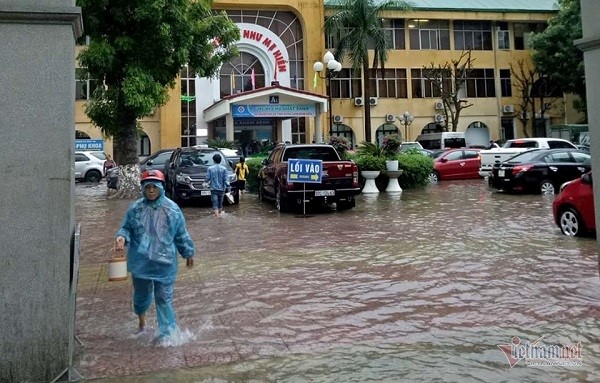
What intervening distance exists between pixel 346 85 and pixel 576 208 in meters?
35.0

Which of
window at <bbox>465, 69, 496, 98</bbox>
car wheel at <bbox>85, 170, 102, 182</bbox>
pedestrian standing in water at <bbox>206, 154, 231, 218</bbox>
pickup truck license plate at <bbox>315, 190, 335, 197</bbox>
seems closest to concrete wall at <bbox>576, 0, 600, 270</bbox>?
pickup truck license plate at <bbox>315, 190, 335, 197</bbox>

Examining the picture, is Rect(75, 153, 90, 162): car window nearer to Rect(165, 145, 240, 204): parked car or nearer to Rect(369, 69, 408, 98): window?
Rect(165, 145, 240, 204): parked car

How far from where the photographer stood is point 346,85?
4375 centimetres

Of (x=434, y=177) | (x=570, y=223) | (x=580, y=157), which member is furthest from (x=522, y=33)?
(x=570, y=223)

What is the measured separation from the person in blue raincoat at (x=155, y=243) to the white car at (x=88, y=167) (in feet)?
95.2

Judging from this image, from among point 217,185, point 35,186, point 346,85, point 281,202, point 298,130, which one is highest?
point 346,85

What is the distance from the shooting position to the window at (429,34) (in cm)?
4512

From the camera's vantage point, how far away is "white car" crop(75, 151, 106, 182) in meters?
32.2

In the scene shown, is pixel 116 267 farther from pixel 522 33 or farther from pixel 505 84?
pixel 522 33

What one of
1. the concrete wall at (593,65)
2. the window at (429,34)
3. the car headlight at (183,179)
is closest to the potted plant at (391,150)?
the car headlight at (183,179)

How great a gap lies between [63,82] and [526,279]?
5.94 m

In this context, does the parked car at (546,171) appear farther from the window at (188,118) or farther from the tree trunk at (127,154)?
the window at (188,118)

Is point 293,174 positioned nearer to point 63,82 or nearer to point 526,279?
point 526,279

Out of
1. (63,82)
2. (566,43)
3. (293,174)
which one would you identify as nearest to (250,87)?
(566,43)
